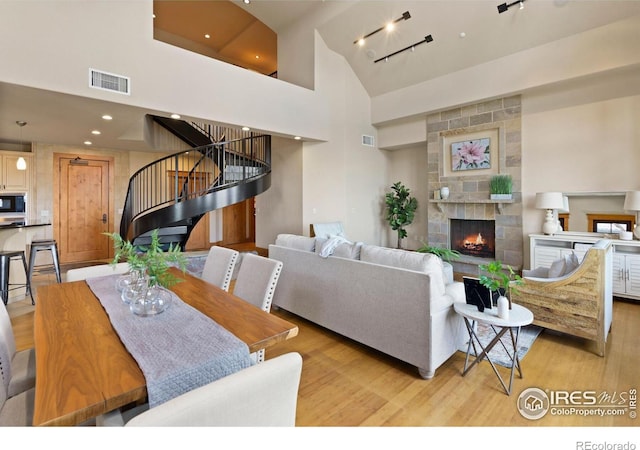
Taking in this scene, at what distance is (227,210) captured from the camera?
8.73 m

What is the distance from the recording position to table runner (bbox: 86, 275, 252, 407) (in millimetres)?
1055

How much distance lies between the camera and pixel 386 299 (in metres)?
2.48

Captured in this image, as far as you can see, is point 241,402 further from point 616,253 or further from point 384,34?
point 384,34

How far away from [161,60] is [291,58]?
3270mm

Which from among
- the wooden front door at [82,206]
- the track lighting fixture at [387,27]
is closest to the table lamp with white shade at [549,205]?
the track lighting fixture at [387,27]

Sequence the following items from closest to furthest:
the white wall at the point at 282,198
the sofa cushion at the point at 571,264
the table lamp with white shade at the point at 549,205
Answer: the sofa cushion at the point at 571,264 → the table lamp with white shade at the point at 549,205 → the white wall at the point at 282,198

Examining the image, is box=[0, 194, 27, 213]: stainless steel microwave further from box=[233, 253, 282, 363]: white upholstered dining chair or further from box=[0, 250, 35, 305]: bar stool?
box=[233, 253, 282, 363]: white upholstered dining chair

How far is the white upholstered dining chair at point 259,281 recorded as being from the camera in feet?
6.65

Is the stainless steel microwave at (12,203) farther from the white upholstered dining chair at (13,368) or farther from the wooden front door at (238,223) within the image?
the white upholstered dining chair at (13,368)

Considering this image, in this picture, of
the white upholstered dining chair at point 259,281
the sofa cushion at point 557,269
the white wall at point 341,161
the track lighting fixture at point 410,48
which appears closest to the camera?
the white upholstered dining chair at point 259,281

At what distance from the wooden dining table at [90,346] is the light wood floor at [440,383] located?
33.4 inches

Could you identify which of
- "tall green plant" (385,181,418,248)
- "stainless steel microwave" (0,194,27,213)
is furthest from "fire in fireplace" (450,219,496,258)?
"stainless steel microwave" (0,194,27,213)

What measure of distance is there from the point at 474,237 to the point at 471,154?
1.62 metres

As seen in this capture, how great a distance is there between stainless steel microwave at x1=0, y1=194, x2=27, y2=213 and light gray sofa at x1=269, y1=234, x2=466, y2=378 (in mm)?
5776
